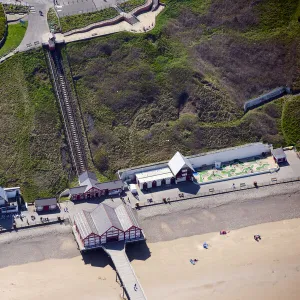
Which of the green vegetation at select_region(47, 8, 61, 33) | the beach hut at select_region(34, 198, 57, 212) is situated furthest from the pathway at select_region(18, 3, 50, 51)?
the beach hut at select_region(34, 198, 57, 212)

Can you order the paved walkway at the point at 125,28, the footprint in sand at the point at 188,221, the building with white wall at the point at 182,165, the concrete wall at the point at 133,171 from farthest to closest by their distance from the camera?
1. the paved walkway at the point at 125,28
2. the concrete wall at the point at 133,171
3. the building with white wall at the point at 182,165
4. the footprint in sand at the point at 188,221

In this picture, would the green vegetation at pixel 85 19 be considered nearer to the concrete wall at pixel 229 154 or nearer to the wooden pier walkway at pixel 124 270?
the concrete wall at pixel 229 154

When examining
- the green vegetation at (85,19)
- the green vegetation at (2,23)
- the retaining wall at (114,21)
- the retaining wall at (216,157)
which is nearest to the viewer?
the retaining wall at (216,157)

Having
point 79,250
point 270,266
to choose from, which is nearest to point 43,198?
point 79,250

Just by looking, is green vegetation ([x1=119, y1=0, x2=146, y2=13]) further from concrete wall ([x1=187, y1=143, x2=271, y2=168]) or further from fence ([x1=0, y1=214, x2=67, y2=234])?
fence ([x1=0, y1=214, x2=67, y2=234])

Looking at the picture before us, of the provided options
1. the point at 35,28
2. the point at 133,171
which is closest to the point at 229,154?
the point at 133,171

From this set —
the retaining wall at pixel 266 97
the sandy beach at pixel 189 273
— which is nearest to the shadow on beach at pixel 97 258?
the sandy beach at pixel 189 273

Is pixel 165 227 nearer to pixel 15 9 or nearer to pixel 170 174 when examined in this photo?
pixel 170 174
